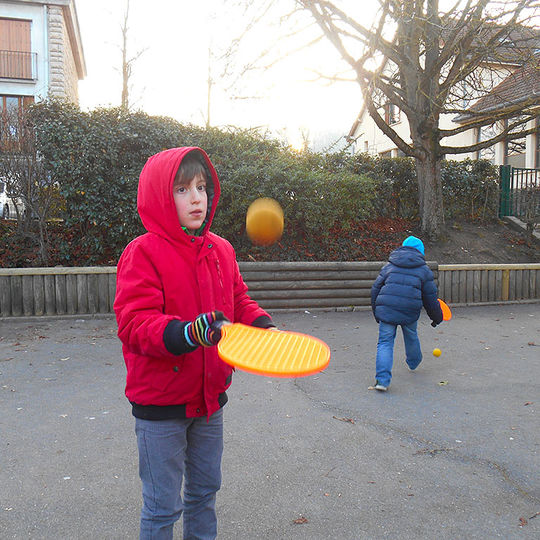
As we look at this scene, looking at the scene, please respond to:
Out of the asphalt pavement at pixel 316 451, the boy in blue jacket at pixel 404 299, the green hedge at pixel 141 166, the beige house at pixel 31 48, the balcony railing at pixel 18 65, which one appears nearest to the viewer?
the asphalt pavement at pixel 316 451

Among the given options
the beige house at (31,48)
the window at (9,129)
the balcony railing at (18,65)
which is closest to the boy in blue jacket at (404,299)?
the window at (9,129)

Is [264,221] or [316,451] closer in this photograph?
[316,451]

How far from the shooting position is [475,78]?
40.1 feet

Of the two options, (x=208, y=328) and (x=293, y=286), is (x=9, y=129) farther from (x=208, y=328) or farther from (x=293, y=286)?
(x=208, y=328)

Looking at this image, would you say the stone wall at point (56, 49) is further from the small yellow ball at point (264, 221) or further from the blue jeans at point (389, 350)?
the blue jeans at point (389, 350)

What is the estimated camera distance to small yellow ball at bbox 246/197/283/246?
30.0 ft

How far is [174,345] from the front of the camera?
1747mm

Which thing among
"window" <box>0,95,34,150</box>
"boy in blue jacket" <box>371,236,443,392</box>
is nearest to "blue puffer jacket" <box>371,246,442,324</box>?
"boy in blue jacket" <box>371,236,443,392</box>

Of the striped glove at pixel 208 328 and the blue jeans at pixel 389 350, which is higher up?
the striped glove at pixel 208 328

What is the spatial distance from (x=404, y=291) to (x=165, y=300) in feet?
11.4

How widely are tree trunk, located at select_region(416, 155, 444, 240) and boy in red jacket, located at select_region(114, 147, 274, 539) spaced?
33.5 feet

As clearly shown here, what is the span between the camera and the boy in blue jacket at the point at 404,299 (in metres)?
4.94

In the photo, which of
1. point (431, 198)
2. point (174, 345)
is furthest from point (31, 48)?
point (174, 345)

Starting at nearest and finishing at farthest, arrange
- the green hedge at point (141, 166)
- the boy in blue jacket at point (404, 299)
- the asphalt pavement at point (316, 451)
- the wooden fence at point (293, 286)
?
the asphalt pavement at point (316, 451) → the boy in blue jacket at point (404, 299) → the wooden fence at point (293, 286) → the green hedge at point (141, 166)
